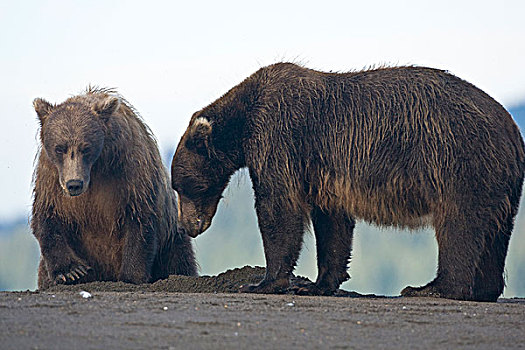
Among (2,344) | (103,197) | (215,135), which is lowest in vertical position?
(2,344)

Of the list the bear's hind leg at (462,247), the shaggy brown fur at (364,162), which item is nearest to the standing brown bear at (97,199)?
the shaggy brown fur at (364,162)

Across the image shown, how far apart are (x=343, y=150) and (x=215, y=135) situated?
139cm

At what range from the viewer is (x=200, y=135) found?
818 cm

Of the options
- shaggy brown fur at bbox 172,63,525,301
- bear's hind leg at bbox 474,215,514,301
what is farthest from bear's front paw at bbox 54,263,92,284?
bear's hind leg at bbox 474,215,514,301

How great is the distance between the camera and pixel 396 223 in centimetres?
773

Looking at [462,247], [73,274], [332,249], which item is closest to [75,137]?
[73,274]

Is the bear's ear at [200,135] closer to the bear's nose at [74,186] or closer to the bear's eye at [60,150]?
the bear's nose at [74,186]

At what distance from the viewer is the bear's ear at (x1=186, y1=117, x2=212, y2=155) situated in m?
8.13

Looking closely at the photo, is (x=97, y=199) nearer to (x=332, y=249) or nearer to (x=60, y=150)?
(x=60, y=150)

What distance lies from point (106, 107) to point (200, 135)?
1329 millimetres

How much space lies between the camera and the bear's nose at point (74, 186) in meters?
8.27

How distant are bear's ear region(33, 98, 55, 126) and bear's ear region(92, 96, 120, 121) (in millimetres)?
558

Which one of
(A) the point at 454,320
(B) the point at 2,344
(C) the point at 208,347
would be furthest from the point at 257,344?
(A) the point at 454,320

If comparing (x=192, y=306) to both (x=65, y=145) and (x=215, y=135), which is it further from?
(x=65, y=145)
